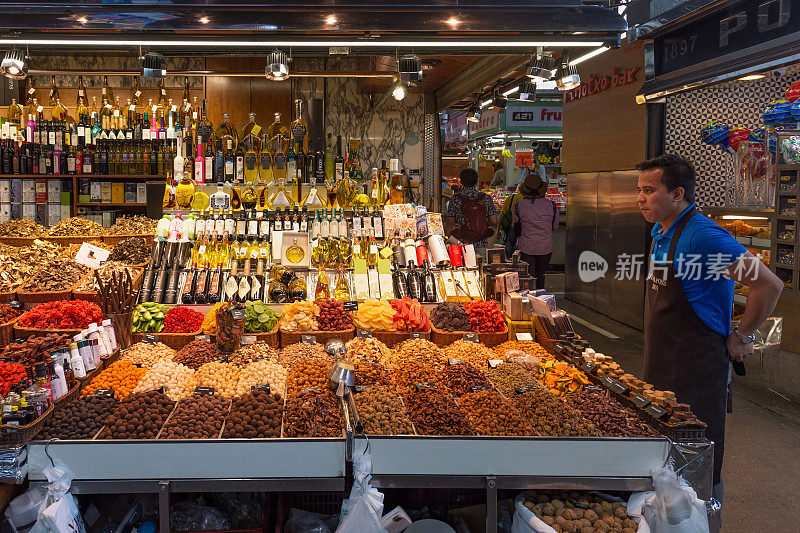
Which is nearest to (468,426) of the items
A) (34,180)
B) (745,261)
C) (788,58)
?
(745,261)

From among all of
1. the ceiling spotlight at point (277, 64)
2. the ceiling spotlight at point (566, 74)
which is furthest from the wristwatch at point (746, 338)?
the ceiling spotlight at point (277, 64)

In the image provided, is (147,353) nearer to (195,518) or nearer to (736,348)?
(195,518)

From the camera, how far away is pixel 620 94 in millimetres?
8422

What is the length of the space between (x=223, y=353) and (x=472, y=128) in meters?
14.9

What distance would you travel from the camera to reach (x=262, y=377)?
3471 millimetres

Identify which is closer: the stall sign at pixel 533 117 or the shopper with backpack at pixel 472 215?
the shopper with backpack at pixel 472 215

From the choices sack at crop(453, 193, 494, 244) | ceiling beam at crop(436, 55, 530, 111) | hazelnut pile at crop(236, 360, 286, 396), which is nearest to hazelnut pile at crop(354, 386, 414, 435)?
hazelnut pile at crop(236, 360, 286, 396)

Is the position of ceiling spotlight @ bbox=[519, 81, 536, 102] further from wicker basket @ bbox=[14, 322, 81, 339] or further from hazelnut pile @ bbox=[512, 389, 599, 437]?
wicker basket @ bbox=[14, 322, 81, 339]

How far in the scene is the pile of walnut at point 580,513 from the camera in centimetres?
262

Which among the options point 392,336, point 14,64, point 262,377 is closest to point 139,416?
point 262,377

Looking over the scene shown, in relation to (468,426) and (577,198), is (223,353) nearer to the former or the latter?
(468,426)

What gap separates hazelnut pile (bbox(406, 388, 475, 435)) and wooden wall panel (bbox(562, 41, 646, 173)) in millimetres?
5569

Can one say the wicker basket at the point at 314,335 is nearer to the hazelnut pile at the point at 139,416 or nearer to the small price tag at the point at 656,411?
the hazelnut pile at the point at 139,416

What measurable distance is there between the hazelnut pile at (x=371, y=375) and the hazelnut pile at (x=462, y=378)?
301mm
